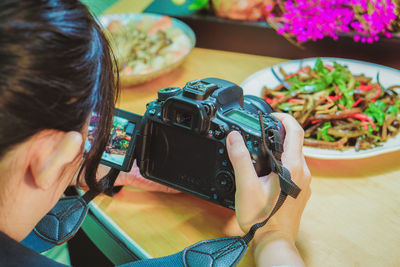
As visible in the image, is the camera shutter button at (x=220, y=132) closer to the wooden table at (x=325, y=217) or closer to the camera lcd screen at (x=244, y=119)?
the camera lcd screen at (x=244, y=119)

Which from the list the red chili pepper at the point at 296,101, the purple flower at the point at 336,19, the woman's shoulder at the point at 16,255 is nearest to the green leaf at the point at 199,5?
the purple flower at the point at 336,19

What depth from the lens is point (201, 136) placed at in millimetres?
630

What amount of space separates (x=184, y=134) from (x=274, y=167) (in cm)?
15

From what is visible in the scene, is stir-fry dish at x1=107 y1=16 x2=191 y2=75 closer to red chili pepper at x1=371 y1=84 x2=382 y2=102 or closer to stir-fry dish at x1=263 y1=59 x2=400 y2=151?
stir-fry dish at x1=263 y1=59 x2=400 y2=151

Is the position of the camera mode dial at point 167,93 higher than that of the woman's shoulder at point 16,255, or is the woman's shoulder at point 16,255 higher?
the camera mode dial at point 167,93

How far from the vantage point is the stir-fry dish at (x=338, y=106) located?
0.83m

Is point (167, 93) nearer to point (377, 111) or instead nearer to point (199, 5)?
point (377, 111)

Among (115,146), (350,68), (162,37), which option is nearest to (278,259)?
(115,146)

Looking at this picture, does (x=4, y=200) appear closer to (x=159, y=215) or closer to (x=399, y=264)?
(x=159, y=215)

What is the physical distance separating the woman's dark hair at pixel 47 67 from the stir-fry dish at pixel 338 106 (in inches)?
20.2

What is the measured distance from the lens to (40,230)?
0.68m

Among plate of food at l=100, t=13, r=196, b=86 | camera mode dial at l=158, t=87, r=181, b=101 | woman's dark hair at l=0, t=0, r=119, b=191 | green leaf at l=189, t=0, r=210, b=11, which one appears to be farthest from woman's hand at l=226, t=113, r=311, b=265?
green leaf at l=189, t=0, r=210, b=11

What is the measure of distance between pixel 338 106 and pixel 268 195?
381 millimetres

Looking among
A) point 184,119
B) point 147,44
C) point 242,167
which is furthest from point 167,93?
point 147,44
